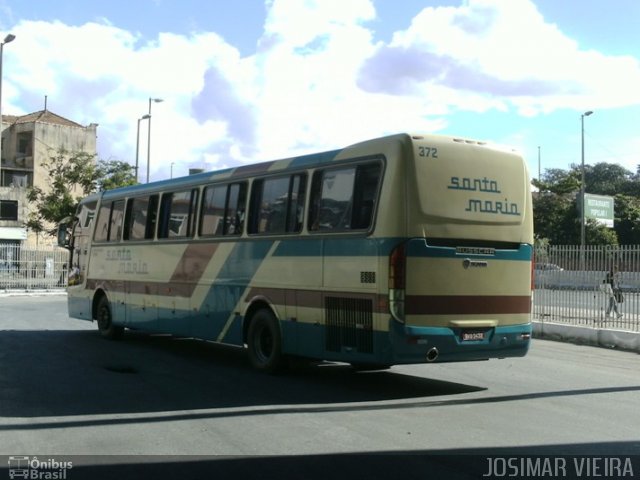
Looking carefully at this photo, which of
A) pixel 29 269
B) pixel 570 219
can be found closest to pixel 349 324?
pixel 29 269

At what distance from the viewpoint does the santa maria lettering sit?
9009 mm

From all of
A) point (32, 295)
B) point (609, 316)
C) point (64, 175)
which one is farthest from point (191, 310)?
point (64, 175)

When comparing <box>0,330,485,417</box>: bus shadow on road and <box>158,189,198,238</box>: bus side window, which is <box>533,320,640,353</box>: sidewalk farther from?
<box>158,189,198,238</box>: bus side window

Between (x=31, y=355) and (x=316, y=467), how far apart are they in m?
8.32

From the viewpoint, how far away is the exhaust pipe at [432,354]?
28.3ft

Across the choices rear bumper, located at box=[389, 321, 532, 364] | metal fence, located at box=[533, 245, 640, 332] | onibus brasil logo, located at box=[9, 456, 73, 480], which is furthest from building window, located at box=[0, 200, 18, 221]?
onibus brasil logo, located at box=[9, 456, 73, 480]

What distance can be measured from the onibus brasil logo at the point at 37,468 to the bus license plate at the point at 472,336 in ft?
16.5

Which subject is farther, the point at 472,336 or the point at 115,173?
the point at 115,173

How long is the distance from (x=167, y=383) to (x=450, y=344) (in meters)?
3.99

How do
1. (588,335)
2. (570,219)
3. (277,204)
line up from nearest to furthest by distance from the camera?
(277,204), (588,335), (570,219)

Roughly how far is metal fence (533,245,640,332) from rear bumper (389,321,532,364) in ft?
23.2

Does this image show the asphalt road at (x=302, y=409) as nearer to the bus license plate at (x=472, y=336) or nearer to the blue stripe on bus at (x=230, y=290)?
the blue stripe on bus at (x=230, y=290)

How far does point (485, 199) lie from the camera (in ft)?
30.2

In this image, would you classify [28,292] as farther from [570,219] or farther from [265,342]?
[570,219]
